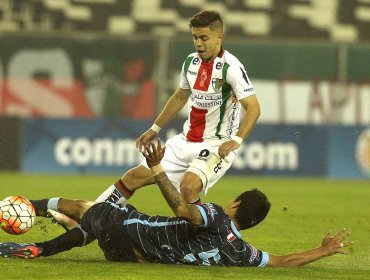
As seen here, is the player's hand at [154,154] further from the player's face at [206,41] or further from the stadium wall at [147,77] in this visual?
the stadium wall at [147,77]

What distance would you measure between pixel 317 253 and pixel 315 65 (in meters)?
13.3

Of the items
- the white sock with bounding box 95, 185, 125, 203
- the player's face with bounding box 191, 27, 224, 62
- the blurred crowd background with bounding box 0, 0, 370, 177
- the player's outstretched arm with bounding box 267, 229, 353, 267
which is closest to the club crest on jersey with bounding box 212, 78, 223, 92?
the player's face with bounding box 191, 27, 224, 62

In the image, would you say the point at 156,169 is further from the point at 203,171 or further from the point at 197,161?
the point at 197,161

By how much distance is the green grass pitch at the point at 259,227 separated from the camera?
25.7 feet

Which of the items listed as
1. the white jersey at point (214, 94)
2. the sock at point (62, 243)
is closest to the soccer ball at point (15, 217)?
the sock at point (62, 243)

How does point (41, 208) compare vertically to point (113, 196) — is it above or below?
above

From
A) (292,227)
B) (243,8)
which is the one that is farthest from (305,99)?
(292,227)

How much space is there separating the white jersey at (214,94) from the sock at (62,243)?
6.17ft

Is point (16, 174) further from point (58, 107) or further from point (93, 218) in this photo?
point (93, 218)

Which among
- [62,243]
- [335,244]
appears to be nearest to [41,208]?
[62,243]

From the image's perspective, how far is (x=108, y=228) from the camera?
26.0 ft

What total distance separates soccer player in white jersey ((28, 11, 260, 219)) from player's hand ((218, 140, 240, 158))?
97 mm

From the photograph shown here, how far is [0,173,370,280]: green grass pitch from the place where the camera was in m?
7.82

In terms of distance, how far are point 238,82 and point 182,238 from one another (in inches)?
71.8
